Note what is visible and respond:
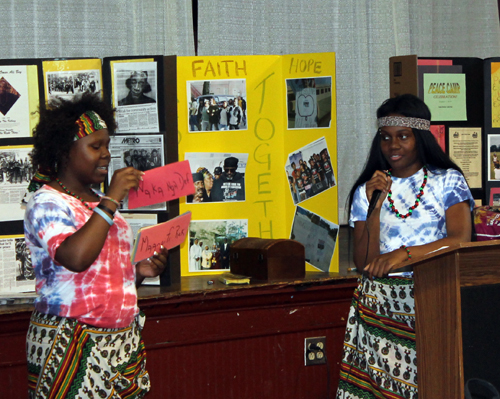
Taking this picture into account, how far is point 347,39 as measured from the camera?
353 cm

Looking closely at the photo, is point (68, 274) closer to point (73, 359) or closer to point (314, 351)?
point (73, 359)

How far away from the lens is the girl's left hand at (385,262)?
1.81 meters

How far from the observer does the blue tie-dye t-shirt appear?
1.95m

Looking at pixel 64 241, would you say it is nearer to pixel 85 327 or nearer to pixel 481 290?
pixel 85 327

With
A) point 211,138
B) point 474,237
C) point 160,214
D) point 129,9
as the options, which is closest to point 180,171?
point 160,214

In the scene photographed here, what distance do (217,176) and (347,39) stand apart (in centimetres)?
134

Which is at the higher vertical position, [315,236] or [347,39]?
[347,39]

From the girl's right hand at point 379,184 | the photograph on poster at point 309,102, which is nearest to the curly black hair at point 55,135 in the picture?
the girl's right hand at point 379,184

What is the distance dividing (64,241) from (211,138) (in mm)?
1371

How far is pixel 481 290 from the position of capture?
1.44m

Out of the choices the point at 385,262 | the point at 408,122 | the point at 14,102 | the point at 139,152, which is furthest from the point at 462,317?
the point at 14,102

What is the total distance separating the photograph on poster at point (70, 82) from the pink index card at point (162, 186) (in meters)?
0.79

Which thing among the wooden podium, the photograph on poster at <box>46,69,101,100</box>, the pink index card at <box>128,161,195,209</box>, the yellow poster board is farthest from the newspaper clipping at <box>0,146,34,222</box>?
the wooden podium

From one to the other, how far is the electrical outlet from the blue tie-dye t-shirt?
0.82 m
